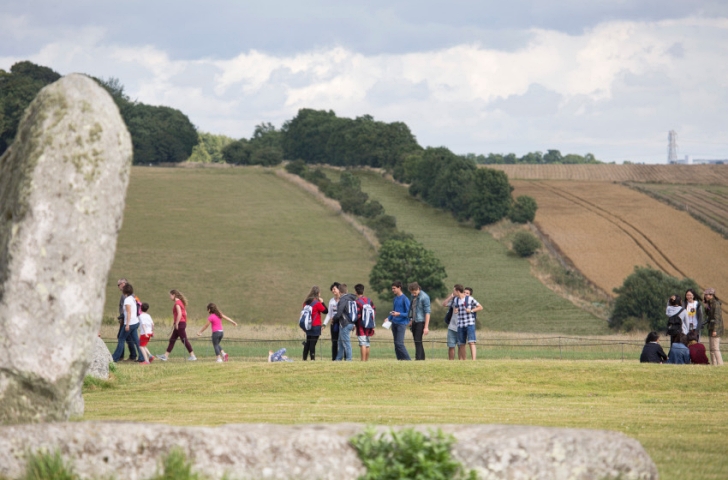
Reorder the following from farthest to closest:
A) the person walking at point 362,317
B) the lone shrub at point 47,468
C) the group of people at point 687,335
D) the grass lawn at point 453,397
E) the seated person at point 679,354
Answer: the person walking at point 362,317
the seated person at point 679,354
the group of people at point 687,335
the grass lawn at point 453,397
the lone shrub at point 47,468

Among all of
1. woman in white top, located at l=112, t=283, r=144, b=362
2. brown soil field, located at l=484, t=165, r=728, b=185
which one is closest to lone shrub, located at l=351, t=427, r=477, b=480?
woman in white top, located at l=112, t=283, r=144, b=362

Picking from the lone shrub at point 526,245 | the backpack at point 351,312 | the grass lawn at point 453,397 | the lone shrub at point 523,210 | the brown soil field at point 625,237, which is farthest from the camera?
the lone shrub at point 523,210

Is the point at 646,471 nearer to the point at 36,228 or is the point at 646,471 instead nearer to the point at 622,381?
the point at 36,228

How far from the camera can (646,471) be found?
8703mm

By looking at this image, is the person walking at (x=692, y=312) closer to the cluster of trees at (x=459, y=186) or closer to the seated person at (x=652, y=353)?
the seated person at (x=652, y=353)

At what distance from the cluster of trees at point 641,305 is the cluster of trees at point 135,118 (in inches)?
2627

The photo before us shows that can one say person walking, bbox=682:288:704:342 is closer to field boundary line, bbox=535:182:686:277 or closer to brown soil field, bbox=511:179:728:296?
brown soil field, bbox=511:179:728:296

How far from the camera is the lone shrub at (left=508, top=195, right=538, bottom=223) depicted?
3305 inches

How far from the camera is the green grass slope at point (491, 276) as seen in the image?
5781 cm

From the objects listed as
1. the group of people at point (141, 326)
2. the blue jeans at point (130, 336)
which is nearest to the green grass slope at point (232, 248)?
the group of people at point (141, 326)

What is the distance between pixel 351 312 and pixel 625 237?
57.8 metres

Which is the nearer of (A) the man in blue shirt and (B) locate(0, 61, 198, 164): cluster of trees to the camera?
(A) the man in blue shirt

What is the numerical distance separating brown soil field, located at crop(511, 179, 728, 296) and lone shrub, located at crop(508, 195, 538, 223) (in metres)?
1.17

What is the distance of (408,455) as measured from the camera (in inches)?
333
